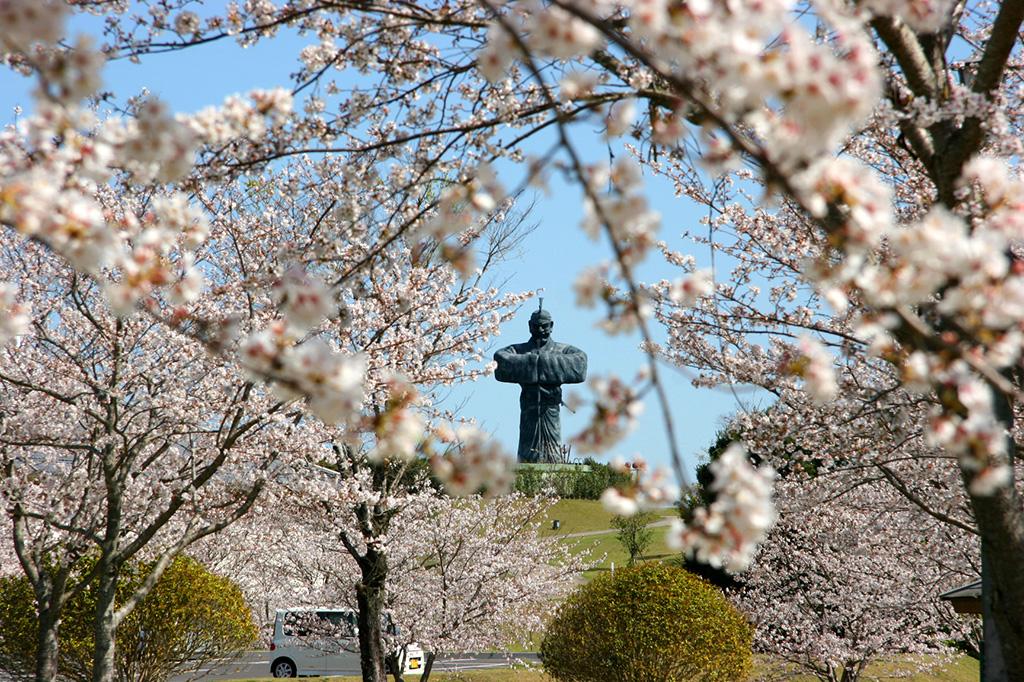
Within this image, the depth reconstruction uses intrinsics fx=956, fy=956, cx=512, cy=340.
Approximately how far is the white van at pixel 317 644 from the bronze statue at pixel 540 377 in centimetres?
2113

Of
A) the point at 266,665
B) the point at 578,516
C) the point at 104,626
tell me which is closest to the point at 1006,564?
the point at 104,626

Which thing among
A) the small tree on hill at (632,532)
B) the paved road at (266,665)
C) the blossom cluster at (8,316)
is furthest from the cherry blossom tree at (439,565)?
the small tree on hill at (632,532)

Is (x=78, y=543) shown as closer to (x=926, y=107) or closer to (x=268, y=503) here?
(x=268, y=503)

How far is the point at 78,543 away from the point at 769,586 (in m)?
12.0

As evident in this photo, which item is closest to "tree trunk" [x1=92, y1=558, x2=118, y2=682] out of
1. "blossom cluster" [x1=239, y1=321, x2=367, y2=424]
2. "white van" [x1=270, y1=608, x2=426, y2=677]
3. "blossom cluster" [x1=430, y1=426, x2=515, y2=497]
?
"blossom cluster" [x1=430, y1=426, x2=515, y2=497]

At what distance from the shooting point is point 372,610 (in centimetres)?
1222

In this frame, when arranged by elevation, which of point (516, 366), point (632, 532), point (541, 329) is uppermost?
point (541, 329)

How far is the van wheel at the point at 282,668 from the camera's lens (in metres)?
20.8

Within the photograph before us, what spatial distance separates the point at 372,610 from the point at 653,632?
12.0 feet

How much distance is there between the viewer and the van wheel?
2084 centimetres

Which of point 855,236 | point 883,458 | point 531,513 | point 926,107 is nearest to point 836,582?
point 531,513

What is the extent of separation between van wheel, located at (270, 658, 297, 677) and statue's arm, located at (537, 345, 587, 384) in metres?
23.1

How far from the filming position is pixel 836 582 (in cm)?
1633

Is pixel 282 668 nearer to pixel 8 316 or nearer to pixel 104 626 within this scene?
pixel 104 626
